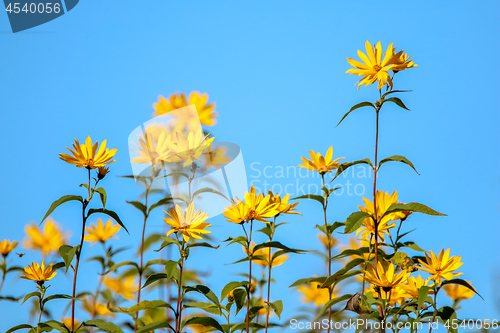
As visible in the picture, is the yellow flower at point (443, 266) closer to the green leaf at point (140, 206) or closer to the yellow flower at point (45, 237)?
the green leaf at point (140, 206)

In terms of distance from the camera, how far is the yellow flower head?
129 cm

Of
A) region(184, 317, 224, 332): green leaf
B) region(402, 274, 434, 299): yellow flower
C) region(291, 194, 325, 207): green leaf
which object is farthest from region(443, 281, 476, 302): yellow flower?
region(184, 317, 224, 332): green leaf

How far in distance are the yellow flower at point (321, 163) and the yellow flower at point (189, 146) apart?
17.8 inches

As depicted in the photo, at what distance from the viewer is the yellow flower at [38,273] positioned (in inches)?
53.9

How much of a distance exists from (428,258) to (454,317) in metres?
0.18

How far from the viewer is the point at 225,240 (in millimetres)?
1324

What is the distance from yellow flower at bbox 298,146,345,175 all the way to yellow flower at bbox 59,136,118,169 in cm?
76

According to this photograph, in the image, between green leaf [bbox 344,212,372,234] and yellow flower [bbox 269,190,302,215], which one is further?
yellow flower [bbox 269,190,302,215]

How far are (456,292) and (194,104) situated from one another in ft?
4.53

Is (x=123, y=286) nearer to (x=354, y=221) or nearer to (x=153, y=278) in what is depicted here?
(x=153, y=278)

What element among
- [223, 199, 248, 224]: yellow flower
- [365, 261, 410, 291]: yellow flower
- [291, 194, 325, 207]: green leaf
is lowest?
[365, 261, 410, 291]: yellow flower

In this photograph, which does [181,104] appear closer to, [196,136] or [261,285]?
[196,136]

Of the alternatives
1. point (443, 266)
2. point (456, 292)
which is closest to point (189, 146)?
point (443, 266)

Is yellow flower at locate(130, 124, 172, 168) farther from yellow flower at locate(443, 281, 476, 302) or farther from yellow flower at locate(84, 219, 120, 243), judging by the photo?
yellow flower at locate(443, 281, 476, 302)
